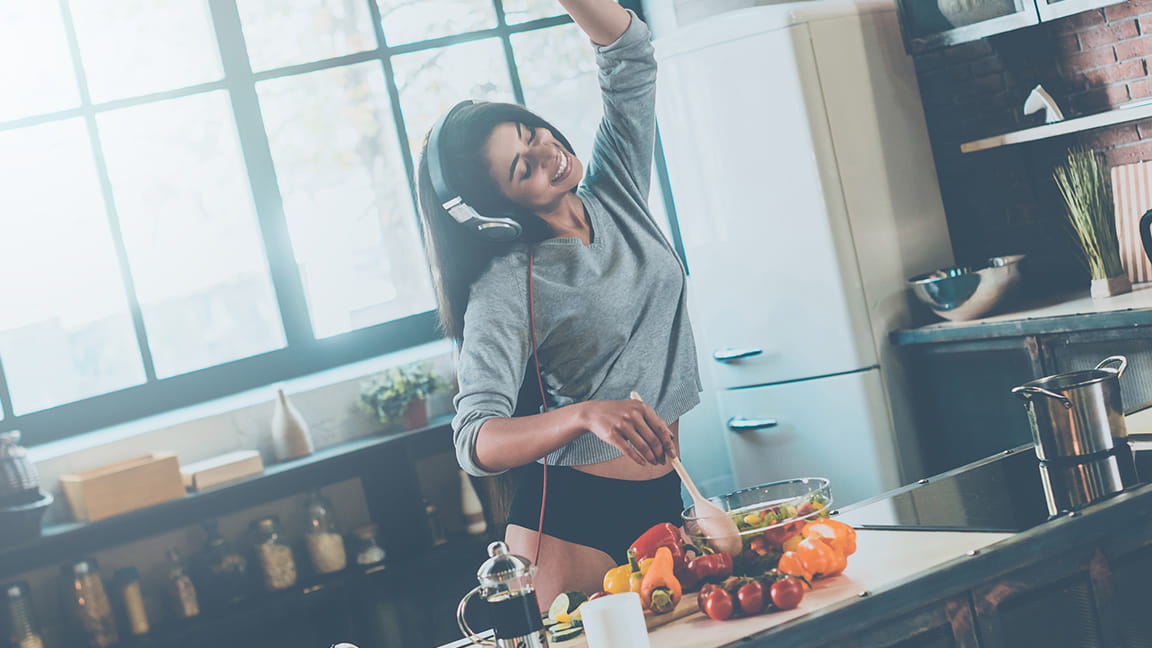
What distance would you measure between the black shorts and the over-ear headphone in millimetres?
436

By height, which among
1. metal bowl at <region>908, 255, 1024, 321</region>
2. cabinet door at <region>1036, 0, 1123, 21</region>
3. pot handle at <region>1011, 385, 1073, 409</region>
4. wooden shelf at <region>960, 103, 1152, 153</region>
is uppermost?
cabinet door at <region>1036, 0, 1123, 21</region>

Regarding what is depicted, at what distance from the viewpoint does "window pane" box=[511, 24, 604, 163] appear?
4527 mm

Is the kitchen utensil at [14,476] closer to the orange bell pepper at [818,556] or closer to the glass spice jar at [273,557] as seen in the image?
the glass spice jar at [273,557]

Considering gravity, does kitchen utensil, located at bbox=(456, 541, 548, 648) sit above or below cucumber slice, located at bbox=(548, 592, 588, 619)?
above

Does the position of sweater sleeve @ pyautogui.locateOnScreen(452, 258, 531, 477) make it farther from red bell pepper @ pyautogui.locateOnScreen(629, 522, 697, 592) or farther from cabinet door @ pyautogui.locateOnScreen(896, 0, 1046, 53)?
cabinet door @ pyautogui.locateOnScreen(896, 0, 1046, 53)

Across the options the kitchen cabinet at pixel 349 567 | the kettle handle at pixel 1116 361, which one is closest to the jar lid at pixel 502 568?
the kettle handle at pixel 1116 361

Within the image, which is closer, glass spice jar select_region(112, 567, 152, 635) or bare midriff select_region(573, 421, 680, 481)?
bare midriff select_region(573, 421, 680, 481)

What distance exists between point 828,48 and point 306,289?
1956mm

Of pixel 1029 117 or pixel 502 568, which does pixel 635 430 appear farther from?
pixel 1029 117

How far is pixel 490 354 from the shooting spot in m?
1.97

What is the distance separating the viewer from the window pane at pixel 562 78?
453 centimetres

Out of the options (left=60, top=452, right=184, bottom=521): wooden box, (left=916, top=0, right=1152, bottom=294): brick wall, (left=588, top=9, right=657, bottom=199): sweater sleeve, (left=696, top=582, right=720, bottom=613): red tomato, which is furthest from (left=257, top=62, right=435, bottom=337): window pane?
(left=696, top=582, right=720, bottom=613): red tomato

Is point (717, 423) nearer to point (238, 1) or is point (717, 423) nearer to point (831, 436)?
point (831, 436)

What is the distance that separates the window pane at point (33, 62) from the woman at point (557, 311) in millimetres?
2327
